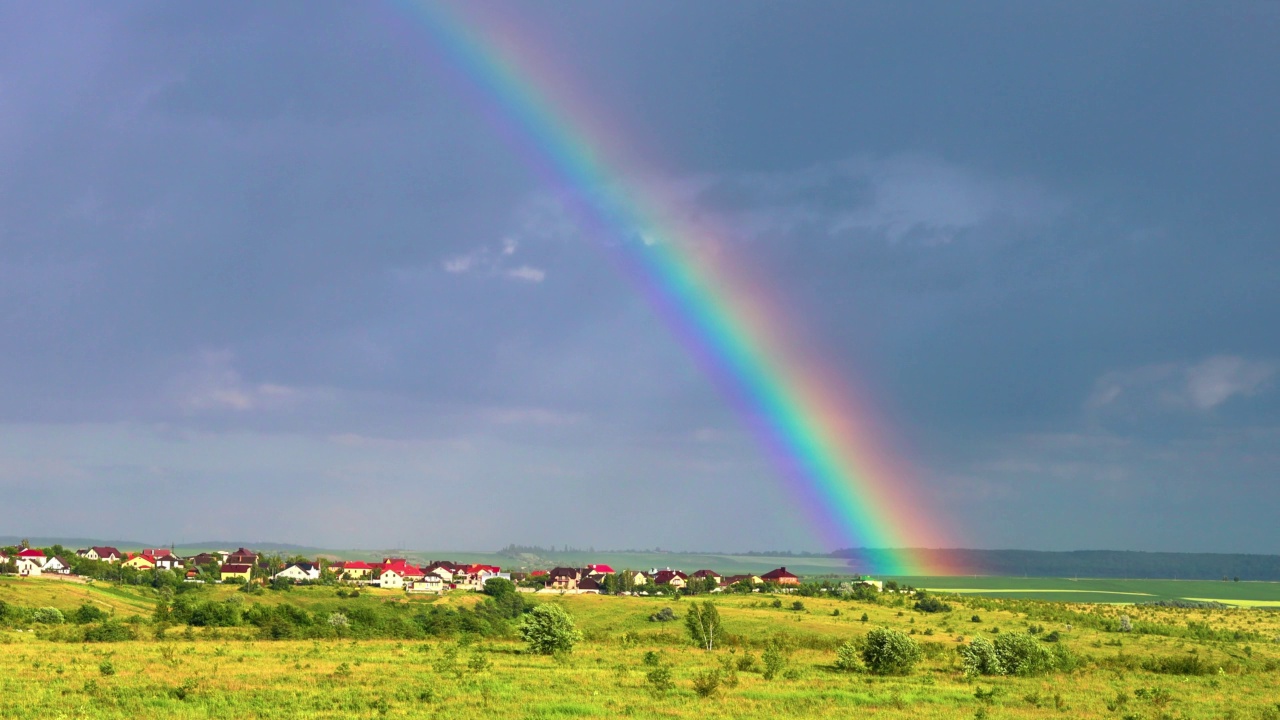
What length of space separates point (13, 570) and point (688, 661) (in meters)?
139

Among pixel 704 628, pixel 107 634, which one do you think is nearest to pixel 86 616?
pixel 107 634

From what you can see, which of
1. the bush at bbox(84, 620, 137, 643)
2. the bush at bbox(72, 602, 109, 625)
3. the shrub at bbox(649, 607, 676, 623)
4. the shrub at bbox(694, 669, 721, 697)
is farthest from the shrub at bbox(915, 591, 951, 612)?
the bush at bbox(72, 602, 109, 625)

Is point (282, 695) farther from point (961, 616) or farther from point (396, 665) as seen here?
point (961, 616)

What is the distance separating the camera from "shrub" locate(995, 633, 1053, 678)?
5925 centimetres

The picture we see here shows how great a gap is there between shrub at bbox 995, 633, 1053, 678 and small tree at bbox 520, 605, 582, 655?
85.0 feet

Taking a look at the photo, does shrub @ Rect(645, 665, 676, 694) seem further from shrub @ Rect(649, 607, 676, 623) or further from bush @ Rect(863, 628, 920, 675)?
shrub @ Rect(649, 607, 676, 623)

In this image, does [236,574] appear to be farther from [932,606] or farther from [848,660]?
[848,660]

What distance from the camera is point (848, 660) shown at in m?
58.9

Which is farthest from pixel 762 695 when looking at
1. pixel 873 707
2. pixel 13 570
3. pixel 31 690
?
pixel 13 570

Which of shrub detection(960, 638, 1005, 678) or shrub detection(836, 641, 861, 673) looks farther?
shrub detection(960, 638, 1005, 678)

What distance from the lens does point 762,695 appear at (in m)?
44.3

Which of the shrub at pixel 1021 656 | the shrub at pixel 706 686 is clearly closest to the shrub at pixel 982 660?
the shrub at pixel 1021 656

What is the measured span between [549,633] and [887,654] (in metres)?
20.8

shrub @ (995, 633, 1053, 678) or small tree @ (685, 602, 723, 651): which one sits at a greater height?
shrub @ (995, 633, 1053, 678)
